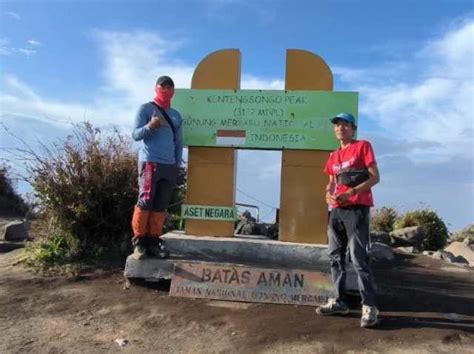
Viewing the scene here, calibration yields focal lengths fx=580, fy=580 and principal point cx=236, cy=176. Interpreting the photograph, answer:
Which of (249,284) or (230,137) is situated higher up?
(230,137)

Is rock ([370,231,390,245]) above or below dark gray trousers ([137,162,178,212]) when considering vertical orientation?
below

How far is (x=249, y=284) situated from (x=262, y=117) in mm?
2042

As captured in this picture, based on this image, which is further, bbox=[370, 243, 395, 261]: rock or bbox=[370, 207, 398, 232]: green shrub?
bbox=[370, 207, 398, 232]: green shrub

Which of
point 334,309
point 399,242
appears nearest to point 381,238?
point 399,242

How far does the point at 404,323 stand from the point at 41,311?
368 cm

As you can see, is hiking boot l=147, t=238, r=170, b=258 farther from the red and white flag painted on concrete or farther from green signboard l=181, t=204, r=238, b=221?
the red and white flag painted on concrete

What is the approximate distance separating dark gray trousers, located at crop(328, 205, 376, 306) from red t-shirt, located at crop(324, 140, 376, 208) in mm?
80

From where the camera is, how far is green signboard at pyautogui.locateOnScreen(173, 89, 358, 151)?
22.7 ft

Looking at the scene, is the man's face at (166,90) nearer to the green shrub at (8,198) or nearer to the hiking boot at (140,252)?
the hiking boot at (140,252)

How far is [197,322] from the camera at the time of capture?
5.68m

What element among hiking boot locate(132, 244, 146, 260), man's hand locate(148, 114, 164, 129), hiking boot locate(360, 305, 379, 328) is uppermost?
man's hand locate(148, 114, 164, 129)

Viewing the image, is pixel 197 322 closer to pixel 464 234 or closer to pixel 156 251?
pixel 156 251

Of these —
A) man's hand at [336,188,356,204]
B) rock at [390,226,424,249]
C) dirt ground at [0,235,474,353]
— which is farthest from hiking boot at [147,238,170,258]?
rock at [390,226,424,249]

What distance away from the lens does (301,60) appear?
280 inches
